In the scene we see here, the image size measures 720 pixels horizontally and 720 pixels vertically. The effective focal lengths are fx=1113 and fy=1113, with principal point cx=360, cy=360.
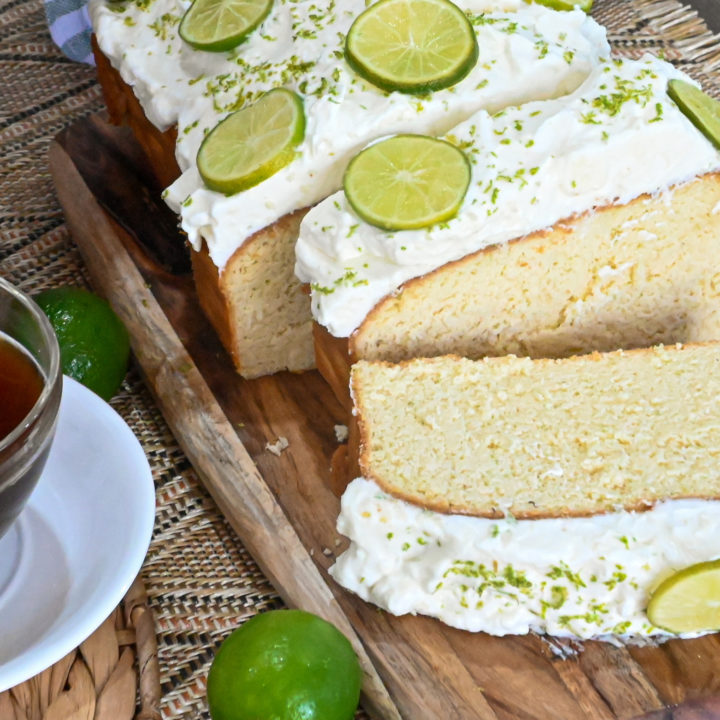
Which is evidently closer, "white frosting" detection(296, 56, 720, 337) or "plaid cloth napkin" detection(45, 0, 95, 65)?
"white frosting" detection(296, 56, 720, 337)

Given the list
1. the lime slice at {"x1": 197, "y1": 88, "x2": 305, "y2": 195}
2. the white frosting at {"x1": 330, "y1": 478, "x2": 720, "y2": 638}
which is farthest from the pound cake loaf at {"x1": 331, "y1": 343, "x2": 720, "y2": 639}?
the lime slice at {"x1": 197, "y1": 88, "x2": 305, "y2": 195}

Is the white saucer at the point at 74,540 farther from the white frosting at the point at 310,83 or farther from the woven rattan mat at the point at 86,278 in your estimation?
the white frosting at the point at 310,83

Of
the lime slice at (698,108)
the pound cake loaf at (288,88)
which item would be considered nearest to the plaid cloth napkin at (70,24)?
the pound cake loaf at (288,88)

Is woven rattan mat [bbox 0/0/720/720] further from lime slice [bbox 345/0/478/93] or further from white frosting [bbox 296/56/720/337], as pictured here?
lime slice [bbox 345/0/478/93]

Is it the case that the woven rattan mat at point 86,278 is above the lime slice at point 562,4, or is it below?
below

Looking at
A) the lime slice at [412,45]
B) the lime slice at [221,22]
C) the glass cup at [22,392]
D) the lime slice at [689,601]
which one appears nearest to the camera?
the glass cup at [22,392]

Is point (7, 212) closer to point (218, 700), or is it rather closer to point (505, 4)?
point (505, 4)

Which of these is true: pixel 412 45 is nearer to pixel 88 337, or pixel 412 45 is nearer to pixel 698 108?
pixel 698 108
